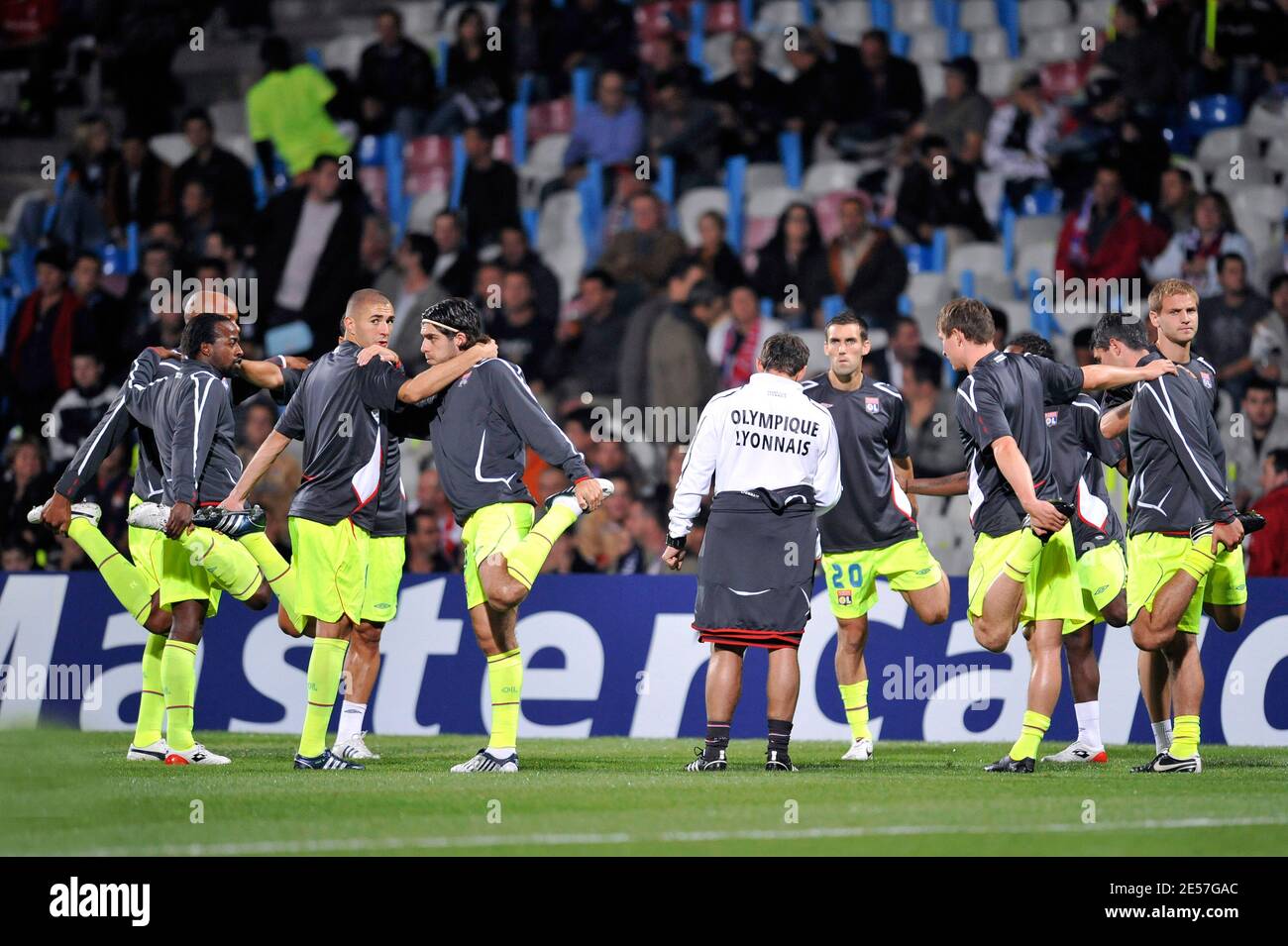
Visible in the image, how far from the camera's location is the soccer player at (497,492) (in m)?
8.50

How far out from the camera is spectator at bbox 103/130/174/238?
57.0ft

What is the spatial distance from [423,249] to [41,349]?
369 cm

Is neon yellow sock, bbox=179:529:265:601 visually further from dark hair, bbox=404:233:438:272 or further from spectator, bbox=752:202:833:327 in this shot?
spectator, bbox=752:202:833:327

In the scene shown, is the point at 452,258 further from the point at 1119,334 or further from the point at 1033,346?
the point at 1119,334

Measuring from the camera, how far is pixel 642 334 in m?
15.1

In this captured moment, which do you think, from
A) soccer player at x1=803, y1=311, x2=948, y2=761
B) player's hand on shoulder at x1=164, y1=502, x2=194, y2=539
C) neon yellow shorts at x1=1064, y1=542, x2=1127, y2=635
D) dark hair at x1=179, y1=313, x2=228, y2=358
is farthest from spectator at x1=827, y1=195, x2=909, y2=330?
player's hand on shoulder at x1=164, y1=502, x2=194, y2=539

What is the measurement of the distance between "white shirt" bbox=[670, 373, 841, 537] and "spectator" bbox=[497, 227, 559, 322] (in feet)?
22.9

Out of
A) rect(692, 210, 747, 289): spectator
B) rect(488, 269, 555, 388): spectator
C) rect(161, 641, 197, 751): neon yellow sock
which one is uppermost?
rect(692, 210, 747, 289): spectator

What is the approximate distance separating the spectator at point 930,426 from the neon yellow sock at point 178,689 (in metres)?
6.57

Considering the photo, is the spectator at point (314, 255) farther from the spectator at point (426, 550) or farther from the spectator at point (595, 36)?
the spectator at point (426, 550)

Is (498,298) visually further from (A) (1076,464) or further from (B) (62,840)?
(B) (62,840)

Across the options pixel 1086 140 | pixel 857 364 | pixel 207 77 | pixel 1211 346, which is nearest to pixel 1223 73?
pixel 1086 140

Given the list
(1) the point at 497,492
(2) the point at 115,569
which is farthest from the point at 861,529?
(2) the point at 115,569

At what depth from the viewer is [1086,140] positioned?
16062mm
